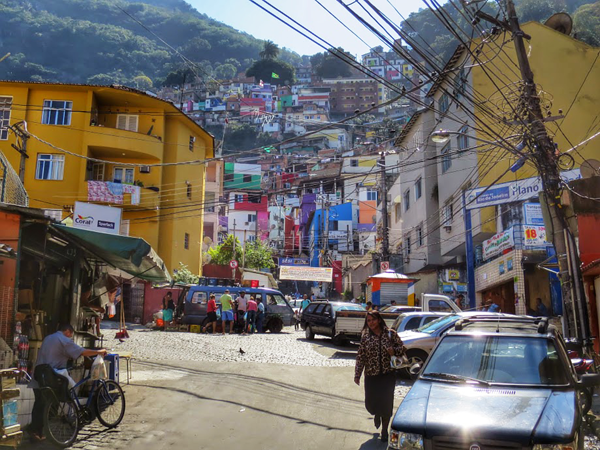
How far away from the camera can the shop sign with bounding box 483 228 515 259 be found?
72.6 ft

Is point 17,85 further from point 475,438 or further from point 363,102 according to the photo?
point 363,102

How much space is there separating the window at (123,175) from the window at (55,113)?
414 cm

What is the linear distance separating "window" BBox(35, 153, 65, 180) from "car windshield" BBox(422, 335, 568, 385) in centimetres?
3252

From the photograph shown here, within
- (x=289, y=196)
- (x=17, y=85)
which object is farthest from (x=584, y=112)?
(x=289, y=196)

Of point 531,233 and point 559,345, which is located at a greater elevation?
point 531,233

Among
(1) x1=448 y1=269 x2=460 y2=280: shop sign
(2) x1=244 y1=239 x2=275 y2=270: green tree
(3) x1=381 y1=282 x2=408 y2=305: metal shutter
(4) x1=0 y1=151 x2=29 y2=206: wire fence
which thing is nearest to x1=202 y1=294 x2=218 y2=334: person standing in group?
(4) x1=0 y1=151 x2=29 y2=206: wire fence

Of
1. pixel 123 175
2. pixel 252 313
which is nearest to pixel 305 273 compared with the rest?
pixel 123 175

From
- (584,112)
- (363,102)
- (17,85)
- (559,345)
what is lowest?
(559,345)

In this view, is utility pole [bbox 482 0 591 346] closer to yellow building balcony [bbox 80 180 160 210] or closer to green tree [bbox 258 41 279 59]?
yellow building balcony [bbox 80 180 160 210]

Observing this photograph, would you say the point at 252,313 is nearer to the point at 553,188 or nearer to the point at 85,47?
the point at 553,188

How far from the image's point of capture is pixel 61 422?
24.4ft

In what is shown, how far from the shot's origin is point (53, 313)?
11359 millimetres

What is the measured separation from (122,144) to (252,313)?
16735 mm

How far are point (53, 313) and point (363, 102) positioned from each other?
134 metres
